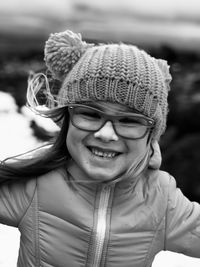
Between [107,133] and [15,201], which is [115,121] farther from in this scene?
[15,201]

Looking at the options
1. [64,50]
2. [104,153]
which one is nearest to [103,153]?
[104,153]

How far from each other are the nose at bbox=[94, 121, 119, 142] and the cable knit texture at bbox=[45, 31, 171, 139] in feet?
0.20

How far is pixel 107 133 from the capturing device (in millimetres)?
1272

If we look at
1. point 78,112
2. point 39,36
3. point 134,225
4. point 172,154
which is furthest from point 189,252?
point 39,36

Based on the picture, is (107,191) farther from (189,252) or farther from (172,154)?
(172,154)

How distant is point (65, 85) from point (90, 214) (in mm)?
322

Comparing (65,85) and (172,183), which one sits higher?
(65,85)

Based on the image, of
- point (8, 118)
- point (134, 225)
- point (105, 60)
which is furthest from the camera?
point (8, 118)

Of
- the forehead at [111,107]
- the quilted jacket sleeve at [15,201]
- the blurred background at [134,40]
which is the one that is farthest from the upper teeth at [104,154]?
the blurred background at [134,40]

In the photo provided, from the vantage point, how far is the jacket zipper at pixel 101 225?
137 cm

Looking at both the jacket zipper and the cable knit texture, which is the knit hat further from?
the jacket zipper

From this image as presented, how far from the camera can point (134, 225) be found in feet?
4.57

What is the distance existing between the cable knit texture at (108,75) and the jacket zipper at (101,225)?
19 cm

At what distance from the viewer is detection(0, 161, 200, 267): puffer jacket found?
138cm
